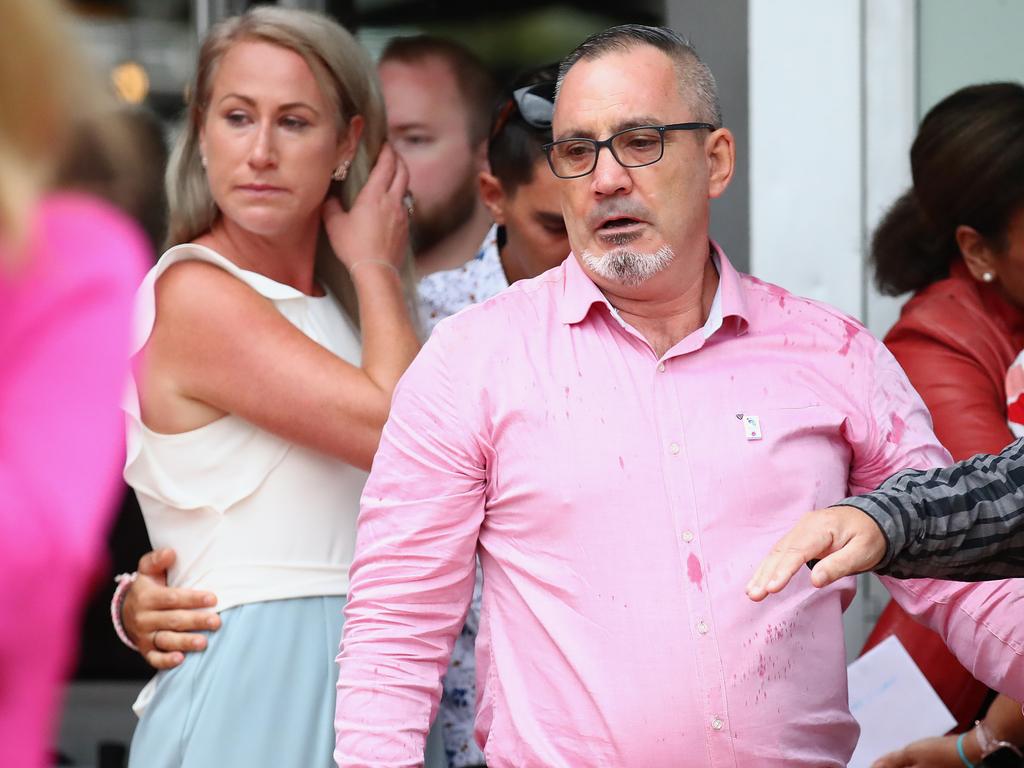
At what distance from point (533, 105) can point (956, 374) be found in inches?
41.6

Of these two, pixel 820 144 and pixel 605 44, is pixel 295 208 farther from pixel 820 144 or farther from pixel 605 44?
pixel 820 144

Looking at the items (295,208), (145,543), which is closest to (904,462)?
(295,208)

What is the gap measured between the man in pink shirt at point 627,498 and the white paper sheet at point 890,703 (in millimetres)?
432

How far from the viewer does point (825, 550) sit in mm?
1932

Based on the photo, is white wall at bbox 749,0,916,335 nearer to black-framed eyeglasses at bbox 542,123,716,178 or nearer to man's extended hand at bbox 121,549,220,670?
black-framed eyeglasses at bbox 542,123,716,178

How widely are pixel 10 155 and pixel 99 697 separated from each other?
425cm

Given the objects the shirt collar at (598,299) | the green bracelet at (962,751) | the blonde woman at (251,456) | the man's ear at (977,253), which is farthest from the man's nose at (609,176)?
the green bracelet at (962,751)

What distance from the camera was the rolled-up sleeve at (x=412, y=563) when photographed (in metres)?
2.40

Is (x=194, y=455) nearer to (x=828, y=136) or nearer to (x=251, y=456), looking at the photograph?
(x=251, y=456)

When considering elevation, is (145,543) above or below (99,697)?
above

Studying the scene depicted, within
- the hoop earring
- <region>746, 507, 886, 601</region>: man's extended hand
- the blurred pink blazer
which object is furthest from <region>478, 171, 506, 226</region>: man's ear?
the blurred pink blazer

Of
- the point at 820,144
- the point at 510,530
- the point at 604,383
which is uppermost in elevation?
the point at 820,144

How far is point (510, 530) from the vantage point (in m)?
2.43

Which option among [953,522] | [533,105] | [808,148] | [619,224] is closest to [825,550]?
[953,522]
